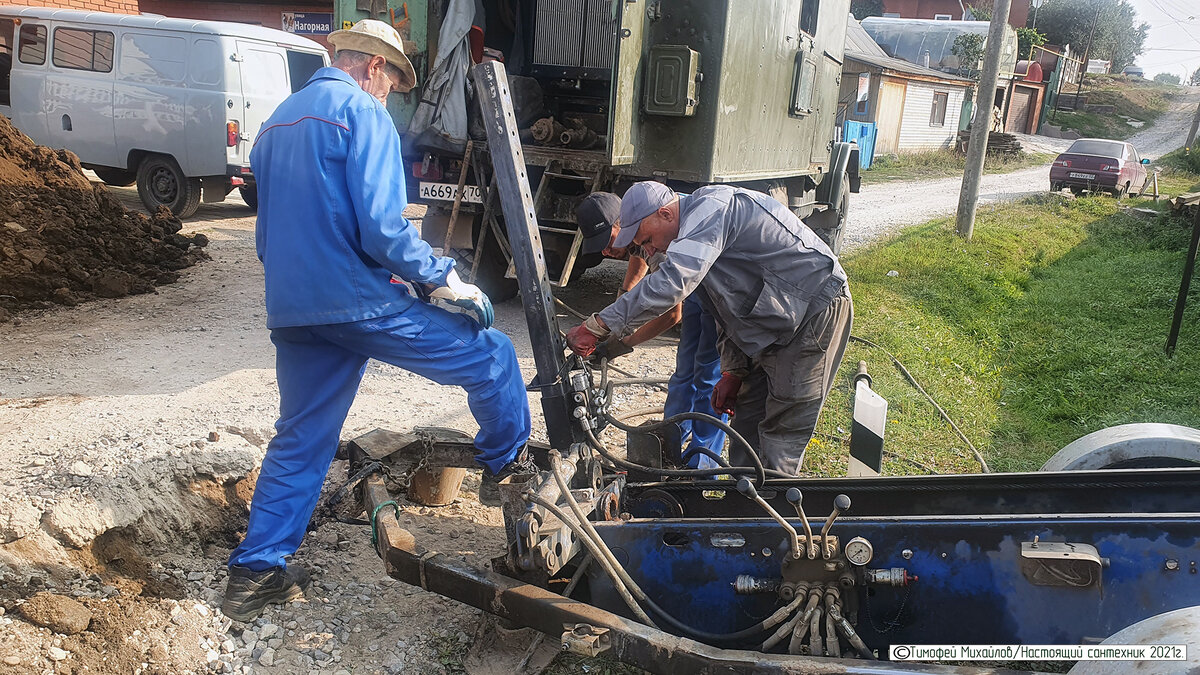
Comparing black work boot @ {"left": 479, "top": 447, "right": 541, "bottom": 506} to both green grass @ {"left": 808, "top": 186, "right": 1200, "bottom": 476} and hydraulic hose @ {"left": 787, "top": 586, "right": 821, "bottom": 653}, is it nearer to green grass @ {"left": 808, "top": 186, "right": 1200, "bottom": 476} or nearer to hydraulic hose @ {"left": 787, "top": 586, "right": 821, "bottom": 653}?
hydraulic hose @ {"left": 787, "top": 586, "right": 821, "bottom": 653}

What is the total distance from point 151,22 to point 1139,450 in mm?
10543

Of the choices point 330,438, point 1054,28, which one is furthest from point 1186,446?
point 1054,28

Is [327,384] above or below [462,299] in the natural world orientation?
below

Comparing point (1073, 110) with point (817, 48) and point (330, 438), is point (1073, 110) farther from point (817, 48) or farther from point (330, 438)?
point (330, 438)

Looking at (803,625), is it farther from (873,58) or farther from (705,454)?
(873,58)

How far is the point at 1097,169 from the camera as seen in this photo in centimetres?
2033

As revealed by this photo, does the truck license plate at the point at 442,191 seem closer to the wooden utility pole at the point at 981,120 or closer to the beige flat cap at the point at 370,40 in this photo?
the beige flat cap at the point at 370,40

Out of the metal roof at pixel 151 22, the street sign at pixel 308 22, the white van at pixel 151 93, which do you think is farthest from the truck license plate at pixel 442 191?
the street sign at pixel 308 22

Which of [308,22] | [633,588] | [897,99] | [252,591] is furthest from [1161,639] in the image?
[897,99]

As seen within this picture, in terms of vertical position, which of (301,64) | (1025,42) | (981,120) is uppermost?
(1025,42)

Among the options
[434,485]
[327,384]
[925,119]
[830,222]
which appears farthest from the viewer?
[925,119]

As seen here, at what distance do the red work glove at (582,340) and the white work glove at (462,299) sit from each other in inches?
12.1

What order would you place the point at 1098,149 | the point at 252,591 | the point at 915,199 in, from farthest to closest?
the point at 1098,149
the point at 915,199
the point at 252,591

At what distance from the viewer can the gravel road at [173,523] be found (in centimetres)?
283
